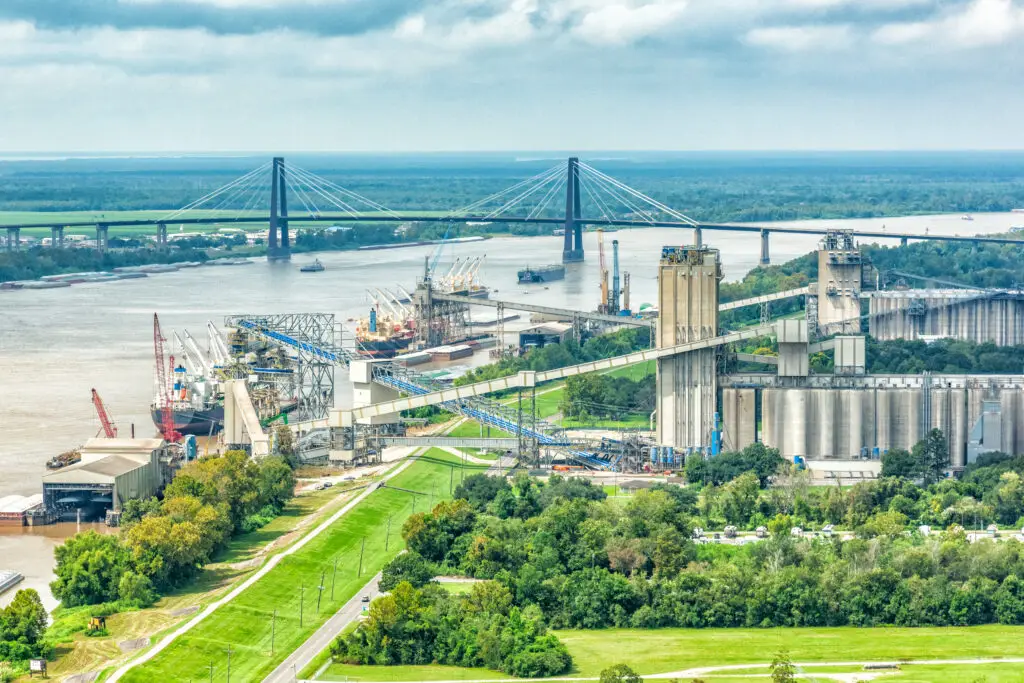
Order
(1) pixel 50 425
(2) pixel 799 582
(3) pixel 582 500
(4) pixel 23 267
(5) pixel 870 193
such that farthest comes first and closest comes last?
(5) pixel 870 193
(4) pixel 23 267
(1) pixel 50 425
(3) pixel 582 500
(2) pixel 799 582

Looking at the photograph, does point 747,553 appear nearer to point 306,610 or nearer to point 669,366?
point 306,610

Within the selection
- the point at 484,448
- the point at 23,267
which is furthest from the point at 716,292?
the point at 23,267

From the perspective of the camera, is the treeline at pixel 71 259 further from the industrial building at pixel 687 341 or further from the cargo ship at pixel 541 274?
the industrial building at pixel 687 341

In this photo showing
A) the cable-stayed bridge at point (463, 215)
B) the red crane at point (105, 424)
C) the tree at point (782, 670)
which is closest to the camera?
the tree at point (782, 670)

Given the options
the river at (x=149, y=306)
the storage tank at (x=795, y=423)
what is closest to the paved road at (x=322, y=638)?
the river at (x=149, y=306)

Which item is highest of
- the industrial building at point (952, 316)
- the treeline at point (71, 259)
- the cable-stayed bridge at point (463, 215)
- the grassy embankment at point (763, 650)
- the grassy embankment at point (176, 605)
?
the cable-stayed bridge at point (463, 215)

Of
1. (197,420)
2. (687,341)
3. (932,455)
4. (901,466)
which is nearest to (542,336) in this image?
(197,420)
